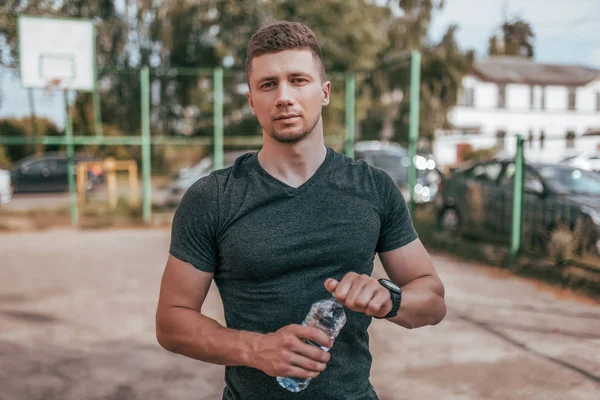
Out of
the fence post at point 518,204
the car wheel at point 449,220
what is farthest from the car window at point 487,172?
the fence post at point 518,204

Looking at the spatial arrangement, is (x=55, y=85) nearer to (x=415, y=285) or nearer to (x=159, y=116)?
(x=159, y=116)

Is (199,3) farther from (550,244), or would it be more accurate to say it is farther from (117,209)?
(550,244)

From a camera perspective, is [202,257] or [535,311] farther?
[535,311]

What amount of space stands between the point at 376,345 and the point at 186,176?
31.5 feet

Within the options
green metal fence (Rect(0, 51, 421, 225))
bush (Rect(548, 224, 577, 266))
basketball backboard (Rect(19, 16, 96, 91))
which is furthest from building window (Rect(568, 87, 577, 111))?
bush (Rect(548, 224, 577, 266))

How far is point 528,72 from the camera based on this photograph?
42125mm

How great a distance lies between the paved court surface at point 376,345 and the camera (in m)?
4.30

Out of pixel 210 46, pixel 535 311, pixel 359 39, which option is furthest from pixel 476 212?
pixel 210 46

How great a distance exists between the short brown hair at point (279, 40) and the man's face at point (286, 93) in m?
0.01

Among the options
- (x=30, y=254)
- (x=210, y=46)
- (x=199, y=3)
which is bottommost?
(x=30, y=254)

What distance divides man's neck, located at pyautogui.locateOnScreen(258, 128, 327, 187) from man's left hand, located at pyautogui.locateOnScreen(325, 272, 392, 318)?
0.42 m

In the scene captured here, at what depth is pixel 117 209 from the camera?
14250 mm

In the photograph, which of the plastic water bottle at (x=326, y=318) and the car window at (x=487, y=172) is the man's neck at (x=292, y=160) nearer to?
the plastic water bottle at (x=326, y=318)

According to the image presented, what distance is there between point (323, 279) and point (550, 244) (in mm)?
6938
